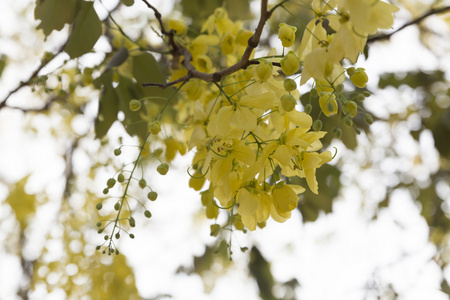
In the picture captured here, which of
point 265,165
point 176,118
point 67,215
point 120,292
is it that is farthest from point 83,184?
point 265,165

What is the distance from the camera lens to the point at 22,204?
4.81 ft

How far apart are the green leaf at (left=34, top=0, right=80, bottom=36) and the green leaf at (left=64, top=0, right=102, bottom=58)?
22 millimetres

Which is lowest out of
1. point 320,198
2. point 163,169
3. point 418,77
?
point 320,198

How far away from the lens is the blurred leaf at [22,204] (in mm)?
1463

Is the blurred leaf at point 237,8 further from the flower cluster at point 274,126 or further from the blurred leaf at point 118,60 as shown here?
the flower cluster at point 274,126

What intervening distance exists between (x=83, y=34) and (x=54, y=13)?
6cm

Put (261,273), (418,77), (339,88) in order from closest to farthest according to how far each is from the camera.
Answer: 1. (339,88)
2. (418,77)
3. (261,273)

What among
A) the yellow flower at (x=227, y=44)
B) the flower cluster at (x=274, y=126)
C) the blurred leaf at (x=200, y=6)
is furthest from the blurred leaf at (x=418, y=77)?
the flower cluster at (x=274, y=126)

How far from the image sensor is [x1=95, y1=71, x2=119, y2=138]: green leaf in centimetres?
77

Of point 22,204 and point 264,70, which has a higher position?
point 264,70

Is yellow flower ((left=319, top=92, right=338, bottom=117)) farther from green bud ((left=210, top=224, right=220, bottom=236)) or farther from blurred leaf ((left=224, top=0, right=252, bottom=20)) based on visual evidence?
blurred leaf ((left=224, top=0, right=252, bottom=20))

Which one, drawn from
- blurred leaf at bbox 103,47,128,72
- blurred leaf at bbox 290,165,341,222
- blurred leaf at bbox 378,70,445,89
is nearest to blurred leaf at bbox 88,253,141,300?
blurred leaf at bbox 290,165,341,222

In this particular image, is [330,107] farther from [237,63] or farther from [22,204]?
[22,204]

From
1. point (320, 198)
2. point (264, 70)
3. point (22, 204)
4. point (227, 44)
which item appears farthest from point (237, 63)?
point (22, 204)
